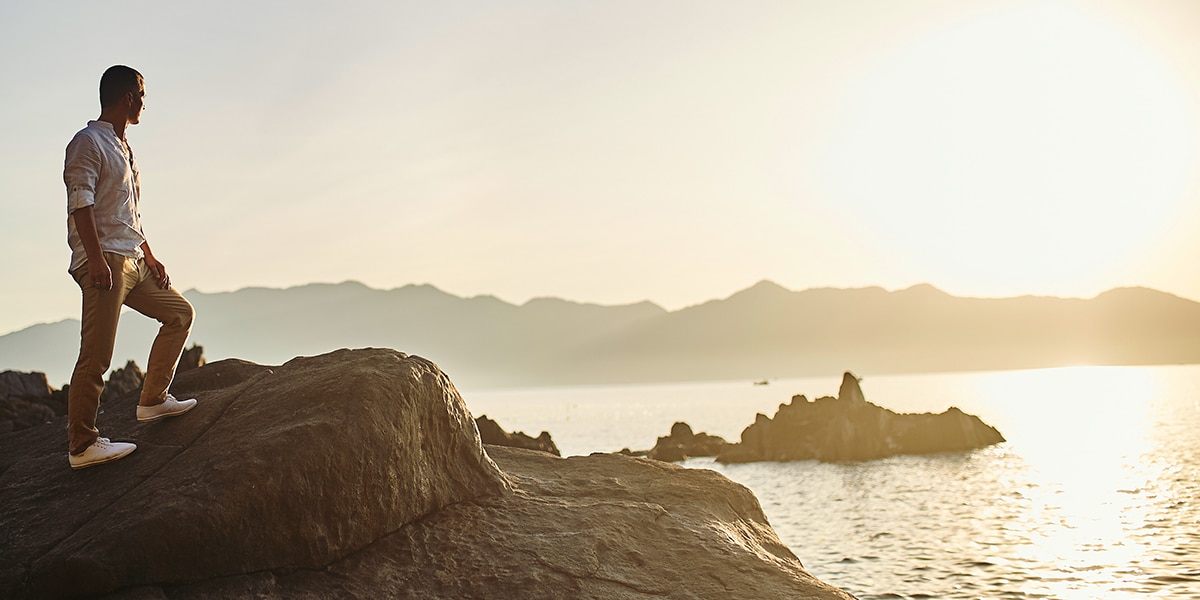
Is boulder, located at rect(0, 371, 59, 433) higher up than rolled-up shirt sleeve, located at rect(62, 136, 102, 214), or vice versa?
rolled-up shirt sleeve, located at rect(62, 136, 102, 214)

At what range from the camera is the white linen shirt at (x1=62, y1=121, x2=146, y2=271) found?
8203 millimetres

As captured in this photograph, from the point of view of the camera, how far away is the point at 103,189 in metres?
8.48

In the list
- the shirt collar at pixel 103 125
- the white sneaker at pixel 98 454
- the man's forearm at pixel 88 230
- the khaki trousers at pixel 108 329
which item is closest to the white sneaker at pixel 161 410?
the khaki trousers at pixel 108 329

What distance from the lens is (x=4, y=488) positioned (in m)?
8.97

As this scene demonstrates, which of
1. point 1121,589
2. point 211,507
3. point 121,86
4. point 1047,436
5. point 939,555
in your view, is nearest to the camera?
point 211,507

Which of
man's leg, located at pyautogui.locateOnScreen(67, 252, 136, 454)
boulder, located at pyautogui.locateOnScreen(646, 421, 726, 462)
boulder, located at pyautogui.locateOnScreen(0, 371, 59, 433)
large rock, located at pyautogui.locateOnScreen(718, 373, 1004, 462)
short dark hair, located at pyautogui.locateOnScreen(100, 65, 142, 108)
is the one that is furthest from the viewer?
boulder, located at pyautogui.locateOnScreen(646, 421, 726, 462)

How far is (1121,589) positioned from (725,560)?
26880 millimetres

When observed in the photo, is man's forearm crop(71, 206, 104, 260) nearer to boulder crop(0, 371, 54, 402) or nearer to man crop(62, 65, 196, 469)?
man crop(62, 65, 196, 469)

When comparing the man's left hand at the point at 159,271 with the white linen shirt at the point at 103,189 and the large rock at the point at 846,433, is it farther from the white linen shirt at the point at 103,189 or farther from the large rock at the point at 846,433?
the large rock at the point at 846,433

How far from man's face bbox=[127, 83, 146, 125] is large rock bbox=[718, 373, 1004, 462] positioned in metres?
70.6

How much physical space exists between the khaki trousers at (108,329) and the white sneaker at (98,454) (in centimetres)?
6

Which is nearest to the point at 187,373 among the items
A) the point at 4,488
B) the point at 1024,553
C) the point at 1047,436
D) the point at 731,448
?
the point at 4,488

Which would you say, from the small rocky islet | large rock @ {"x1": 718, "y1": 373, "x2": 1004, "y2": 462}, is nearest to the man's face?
the small rocky islet

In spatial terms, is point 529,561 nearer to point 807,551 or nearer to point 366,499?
point 366,499
